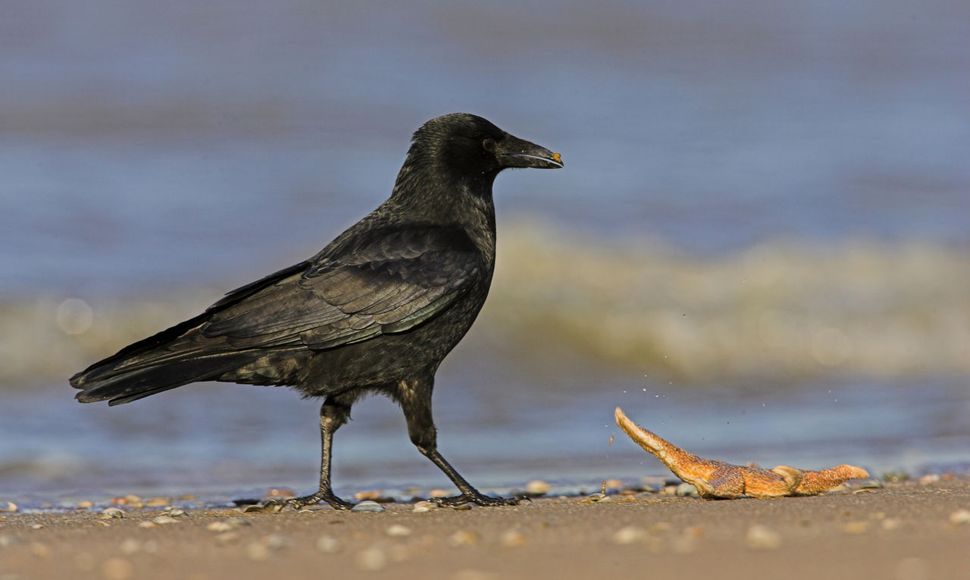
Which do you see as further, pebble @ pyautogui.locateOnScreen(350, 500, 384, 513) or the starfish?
pebble @ pyautogui.locateOnScreen(350, 500, 384, 513)

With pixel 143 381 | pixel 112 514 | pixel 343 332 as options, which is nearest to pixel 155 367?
pixel 143 381

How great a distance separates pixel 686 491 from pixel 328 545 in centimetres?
224

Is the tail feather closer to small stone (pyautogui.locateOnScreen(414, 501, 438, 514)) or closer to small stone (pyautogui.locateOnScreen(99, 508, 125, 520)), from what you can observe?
small stone (pyautogui.locateOnScreen(99, 508, 125, 520))

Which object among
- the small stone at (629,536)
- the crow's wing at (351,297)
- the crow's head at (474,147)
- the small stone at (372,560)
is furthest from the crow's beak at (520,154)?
the small stone at (372,560)

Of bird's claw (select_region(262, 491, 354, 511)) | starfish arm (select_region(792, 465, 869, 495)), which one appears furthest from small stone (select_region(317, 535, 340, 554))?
starfish arm (select_region(792, 465, 869, 495))

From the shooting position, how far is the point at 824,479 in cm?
643

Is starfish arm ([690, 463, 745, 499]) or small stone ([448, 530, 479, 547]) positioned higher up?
starfish arm ([690, 463, 745, 499])

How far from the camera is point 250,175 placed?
52.0 ft

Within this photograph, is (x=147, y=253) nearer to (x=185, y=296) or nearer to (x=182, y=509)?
(x=185, y=296)

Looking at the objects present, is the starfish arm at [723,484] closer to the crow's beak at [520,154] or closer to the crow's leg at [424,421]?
the crow's leg at [424,421]

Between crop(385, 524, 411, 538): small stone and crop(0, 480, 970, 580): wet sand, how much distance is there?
0.01 meters

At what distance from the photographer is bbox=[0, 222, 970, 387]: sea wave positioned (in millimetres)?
11195

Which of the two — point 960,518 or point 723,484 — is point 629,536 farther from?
point 723,484

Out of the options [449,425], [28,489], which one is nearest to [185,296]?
[449,425]
